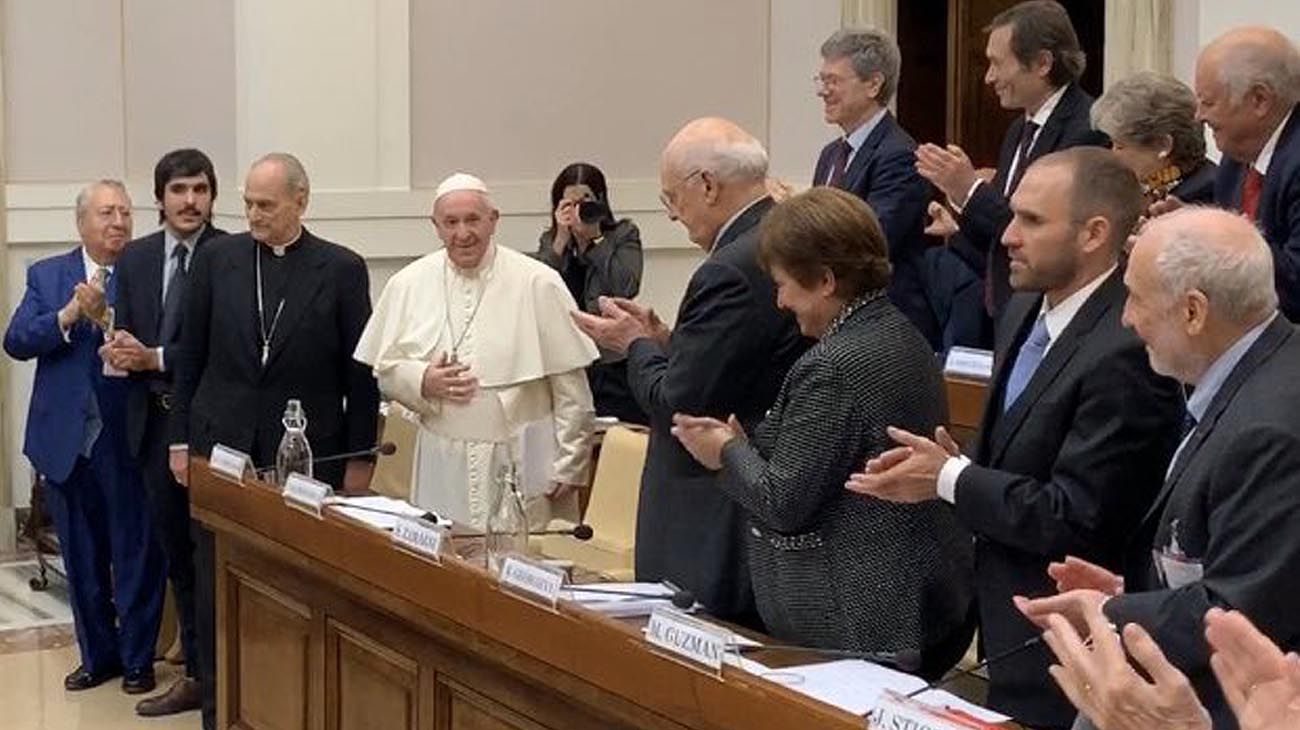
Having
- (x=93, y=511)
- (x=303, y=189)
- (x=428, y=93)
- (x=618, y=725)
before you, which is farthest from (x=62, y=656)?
(x=618, y=725)

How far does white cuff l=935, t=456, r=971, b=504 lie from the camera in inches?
120

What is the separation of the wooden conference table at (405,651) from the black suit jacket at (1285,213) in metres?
1.51

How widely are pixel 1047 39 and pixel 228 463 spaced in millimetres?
2228

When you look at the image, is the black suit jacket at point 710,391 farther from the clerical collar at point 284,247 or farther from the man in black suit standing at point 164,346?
the man in black suit standing at point 164,346

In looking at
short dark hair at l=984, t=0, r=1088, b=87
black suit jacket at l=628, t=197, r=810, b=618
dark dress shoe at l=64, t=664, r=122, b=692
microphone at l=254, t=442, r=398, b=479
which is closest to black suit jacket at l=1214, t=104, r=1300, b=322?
short dark hair at l=984, t=0, r=1088, b=87

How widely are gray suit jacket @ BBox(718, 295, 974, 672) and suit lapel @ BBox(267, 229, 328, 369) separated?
2.24 meters

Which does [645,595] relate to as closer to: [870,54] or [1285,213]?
[1285,213]

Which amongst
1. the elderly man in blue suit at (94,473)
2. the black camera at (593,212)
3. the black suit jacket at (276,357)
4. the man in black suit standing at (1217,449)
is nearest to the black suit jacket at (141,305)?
the elderly man in blue suit at (94,473)

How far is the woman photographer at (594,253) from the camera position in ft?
22.9

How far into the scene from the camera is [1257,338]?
2.61 metres

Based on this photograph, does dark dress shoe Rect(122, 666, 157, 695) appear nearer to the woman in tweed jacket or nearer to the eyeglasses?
the eyeglasses

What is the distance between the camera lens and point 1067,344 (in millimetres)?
3035

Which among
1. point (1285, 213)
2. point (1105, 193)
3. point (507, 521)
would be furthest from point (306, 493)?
point (1285, 213)

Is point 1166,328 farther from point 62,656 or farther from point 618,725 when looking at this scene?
point 62,656
